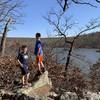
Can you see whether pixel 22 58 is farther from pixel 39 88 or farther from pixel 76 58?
pixel 76 58

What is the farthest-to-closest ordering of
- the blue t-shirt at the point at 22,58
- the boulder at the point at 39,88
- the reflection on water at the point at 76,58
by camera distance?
the reflection on water at the point at 76,58 < the blue t-shirt at the point at 22,58 < the boulder at the point at 39,88

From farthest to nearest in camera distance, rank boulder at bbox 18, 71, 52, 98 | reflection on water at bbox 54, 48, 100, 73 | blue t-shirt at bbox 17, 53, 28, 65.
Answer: reflection on water at bbox 54, 48, 100, 73 < blue t-shirt at bbox 17, 53, 28, 65 < boulder at bbox 18, 71, 52, 98

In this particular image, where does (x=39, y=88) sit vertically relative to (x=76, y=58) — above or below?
above

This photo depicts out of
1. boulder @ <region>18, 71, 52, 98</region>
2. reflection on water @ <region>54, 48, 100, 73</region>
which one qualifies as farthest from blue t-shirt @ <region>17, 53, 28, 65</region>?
reflection on water @ <region>54, 48, 100, 73</region>

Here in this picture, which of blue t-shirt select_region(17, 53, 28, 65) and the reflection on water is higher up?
blue t-shirt select_region(17, 53, 28, 65)

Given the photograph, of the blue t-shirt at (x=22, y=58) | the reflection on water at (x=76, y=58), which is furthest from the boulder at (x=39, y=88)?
the reflection on water at (x=76, y=58)

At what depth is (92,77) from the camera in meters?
27.6

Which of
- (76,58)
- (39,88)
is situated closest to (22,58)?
(39,88)

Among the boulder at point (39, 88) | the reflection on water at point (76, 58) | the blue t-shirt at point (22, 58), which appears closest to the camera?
the boulder at point (39, 88)

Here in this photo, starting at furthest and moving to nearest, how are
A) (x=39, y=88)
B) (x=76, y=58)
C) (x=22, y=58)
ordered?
1. (x=76, y=58)
2. (x=22, y=58)
3. (x=39, y=88)

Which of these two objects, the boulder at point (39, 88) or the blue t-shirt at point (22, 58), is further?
the blue t-shirt at point (22, 58)

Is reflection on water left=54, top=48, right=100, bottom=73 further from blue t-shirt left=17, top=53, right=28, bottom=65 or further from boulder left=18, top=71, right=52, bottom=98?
blue t-shirt left=17, top=53, right=28, bottom=65

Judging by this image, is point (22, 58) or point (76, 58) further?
point (76, 58)

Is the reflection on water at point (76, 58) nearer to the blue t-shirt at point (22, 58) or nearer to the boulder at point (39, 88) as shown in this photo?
the boulder at point (39, 88)
